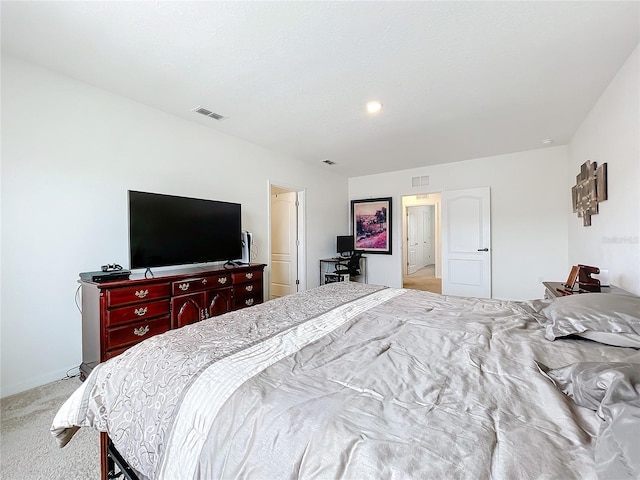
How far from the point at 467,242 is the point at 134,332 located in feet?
17.2

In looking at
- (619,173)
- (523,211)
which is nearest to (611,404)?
(619,173)

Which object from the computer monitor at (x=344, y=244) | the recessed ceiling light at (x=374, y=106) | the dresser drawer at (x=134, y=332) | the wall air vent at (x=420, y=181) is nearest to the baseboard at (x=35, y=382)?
the dresser drawer at (x=134, y=332)

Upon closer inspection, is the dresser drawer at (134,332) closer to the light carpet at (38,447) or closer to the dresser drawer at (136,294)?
the dresser drawer at (136,294)

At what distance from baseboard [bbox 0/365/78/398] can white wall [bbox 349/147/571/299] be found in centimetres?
592

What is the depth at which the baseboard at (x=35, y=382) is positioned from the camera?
88.5 inches

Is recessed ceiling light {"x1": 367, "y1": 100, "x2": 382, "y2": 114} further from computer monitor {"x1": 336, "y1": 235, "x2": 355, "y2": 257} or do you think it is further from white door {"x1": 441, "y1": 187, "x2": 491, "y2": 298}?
computer monitor {"x1": 336, "y1": 235, "x2": 355, "y2": 257}

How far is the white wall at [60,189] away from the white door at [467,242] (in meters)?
4.61

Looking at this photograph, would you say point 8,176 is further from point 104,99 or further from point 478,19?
point 478,19

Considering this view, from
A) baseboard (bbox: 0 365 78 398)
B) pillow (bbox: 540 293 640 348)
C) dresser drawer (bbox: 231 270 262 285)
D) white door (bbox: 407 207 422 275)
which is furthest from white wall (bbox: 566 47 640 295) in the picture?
white door (bbox: 407 207 422 275)

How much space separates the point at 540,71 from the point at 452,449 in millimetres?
3033

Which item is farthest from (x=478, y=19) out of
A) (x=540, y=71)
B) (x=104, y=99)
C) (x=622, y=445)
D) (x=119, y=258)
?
(x=119, y=258)

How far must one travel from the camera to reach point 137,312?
2.49 m

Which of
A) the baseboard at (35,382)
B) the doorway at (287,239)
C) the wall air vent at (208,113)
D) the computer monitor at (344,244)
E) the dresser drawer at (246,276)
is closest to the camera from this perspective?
the baseboard at (35,382)

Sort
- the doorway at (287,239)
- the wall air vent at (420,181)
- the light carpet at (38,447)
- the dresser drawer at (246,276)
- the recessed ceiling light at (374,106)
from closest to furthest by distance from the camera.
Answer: the light carpet at (38,447) < the recessed ceiling light at (374,106) < the dresser drawer at (246,276) < the doorway at (287,239) < the wall air vent at (420,181)
